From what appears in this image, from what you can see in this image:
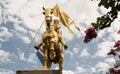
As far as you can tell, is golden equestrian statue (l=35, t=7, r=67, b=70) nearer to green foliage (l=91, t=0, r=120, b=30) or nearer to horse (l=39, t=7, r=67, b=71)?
horse (l=39, t=7, r=67, b=71)

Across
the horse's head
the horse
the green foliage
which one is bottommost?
the green foliage

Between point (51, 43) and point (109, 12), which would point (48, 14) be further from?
point (109, 12)

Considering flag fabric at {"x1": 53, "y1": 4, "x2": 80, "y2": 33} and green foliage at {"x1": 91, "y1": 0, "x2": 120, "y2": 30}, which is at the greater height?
flag fabric at {"x1": 53, "y1": 4, "x2": 80, "y2": 33}

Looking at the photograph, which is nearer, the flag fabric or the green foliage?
the green foliage

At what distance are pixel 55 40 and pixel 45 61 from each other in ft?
2.48

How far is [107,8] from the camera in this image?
453cm

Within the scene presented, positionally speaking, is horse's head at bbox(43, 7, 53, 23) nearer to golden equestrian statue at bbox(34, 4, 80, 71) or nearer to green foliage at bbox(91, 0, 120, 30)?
golden equestrian statue at bbox(34, 4, 80, 71)

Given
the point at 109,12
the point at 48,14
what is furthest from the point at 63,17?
the point at 109,12

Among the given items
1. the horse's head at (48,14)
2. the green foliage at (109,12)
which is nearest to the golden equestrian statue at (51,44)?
the horse's head at (48,14)

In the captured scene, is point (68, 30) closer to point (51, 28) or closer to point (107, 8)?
point (51, 28)

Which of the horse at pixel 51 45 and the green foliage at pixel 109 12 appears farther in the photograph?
the horse at pixel 51 45

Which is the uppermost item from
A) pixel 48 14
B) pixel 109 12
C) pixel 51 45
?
pixel 48 14

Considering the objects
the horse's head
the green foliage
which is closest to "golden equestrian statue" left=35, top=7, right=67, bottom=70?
the horse's head

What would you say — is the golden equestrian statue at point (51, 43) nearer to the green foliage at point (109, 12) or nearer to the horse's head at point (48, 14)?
the horse's head at point (48, 14)
